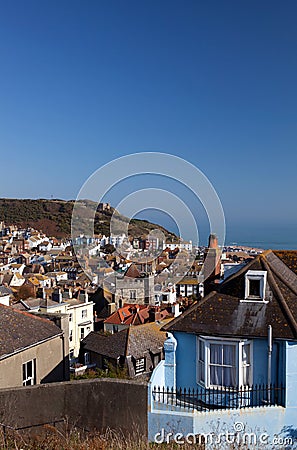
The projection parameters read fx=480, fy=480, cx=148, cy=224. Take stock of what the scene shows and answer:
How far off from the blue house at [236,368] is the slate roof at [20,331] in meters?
4.80

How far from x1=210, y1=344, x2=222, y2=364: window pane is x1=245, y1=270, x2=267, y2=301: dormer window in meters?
1.53

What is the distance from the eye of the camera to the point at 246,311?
12.3m

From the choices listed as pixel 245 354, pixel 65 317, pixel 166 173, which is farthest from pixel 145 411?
pixel 166 173

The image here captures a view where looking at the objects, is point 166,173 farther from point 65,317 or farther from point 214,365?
point 214,365

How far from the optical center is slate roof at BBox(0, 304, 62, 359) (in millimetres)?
14430

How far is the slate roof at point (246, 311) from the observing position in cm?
1177

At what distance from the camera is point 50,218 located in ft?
632

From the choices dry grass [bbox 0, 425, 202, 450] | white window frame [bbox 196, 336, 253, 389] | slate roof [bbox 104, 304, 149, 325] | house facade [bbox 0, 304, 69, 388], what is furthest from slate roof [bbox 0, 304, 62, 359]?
slate roof [bbox 104, 304, 149, 325]

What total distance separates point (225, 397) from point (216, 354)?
104 centimetres

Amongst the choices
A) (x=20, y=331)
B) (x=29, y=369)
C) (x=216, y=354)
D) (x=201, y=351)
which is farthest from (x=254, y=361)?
(x=20, y=331)

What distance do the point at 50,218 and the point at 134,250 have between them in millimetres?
104765

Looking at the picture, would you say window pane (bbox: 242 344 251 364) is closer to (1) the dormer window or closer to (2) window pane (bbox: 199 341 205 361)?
(2) window pane (bbox: 199 341 205 361)

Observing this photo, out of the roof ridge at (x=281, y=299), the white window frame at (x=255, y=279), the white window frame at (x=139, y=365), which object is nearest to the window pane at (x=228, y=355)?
the white window frame at (x=255, y=279)

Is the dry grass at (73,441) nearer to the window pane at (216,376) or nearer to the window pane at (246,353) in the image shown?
the window pane at (216,376)
